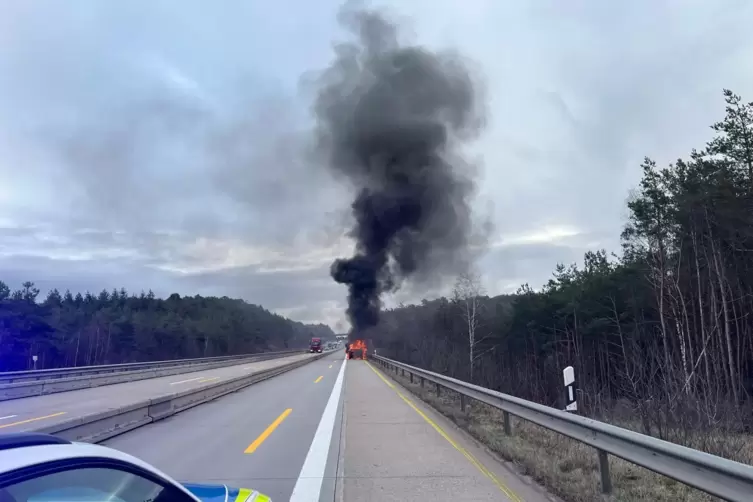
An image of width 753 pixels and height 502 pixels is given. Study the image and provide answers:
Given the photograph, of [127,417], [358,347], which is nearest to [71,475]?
[127,417]

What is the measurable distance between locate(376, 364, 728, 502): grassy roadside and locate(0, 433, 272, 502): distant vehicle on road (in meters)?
4.53

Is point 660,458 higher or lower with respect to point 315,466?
higher

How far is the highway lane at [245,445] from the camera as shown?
630cm

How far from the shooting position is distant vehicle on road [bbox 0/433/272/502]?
1673mm

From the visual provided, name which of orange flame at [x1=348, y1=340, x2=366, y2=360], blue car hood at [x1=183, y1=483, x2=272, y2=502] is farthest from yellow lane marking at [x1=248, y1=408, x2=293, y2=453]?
orange flame at [x1=348, y1=340, x2=366, y2=360]

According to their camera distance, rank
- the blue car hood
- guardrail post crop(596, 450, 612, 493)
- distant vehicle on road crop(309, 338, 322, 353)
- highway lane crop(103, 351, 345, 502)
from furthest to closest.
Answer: distant vehicle on road crop(309, 338, 322, 353)
highway lane crop(103, 351, 345, 502)
guardrail post crop(596, 450, 612, 493)
the blue car hood

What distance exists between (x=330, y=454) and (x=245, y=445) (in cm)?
164

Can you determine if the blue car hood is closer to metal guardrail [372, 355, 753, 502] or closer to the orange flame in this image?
metal guardrail [372, 355, 753, 502]

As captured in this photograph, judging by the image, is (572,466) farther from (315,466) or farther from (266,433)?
(266,433)

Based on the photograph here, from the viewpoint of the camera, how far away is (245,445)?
8.50 metres

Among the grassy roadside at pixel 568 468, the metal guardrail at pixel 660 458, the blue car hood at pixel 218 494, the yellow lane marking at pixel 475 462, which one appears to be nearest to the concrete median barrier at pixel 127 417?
the blue car hood at pixel 218 494

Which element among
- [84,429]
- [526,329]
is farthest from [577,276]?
[84,429]

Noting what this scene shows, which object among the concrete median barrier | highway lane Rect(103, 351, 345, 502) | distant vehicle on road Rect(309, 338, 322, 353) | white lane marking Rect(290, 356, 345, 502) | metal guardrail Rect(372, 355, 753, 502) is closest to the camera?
metal guardrail Rect(372, 355, 753, 502)

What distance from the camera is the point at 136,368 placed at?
35.9 metres
